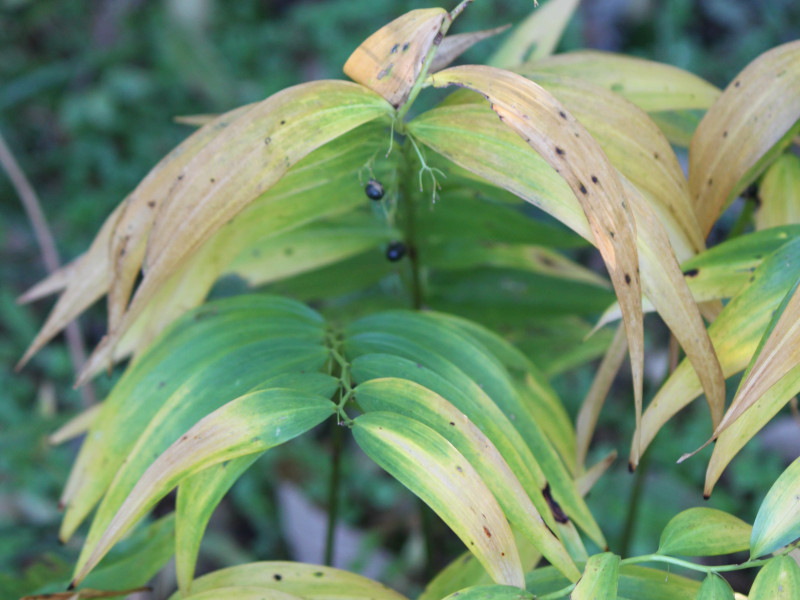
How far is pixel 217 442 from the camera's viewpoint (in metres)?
0.40

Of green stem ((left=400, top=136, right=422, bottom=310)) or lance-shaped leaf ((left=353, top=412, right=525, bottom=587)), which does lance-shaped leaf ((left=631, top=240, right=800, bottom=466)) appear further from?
green stem ((left=400, top=136, right=422, bottom=310))

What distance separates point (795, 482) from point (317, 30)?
1.57 m

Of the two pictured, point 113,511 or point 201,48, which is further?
point 201,48

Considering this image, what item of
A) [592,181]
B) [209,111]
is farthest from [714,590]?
[209,111]

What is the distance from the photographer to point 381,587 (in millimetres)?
466

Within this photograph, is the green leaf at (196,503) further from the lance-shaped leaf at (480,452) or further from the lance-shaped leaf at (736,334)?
the lance-shaped leaf at (736,334)

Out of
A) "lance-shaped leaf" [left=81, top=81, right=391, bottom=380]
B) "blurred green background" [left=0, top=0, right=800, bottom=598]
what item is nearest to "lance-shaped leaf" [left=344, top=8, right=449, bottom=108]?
"lance-shaped leaf" [left=81, top=81, right=391, bottom=380]

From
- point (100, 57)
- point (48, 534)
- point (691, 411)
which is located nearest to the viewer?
point (48, 534)

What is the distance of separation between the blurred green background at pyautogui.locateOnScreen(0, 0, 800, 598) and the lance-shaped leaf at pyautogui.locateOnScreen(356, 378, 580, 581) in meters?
0.66

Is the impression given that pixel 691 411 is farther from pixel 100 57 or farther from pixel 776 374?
pixel 100 57

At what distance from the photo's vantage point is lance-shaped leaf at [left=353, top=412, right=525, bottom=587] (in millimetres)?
375

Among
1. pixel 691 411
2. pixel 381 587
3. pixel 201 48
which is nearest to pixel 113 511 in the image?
pixel 381 587

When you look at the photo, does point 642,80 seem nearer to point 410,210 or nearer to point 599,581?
point 410,210

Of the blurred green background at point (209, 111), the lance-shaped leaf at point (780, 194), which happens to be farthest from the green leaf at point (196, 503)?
the blurred green background at point (209, 111)
